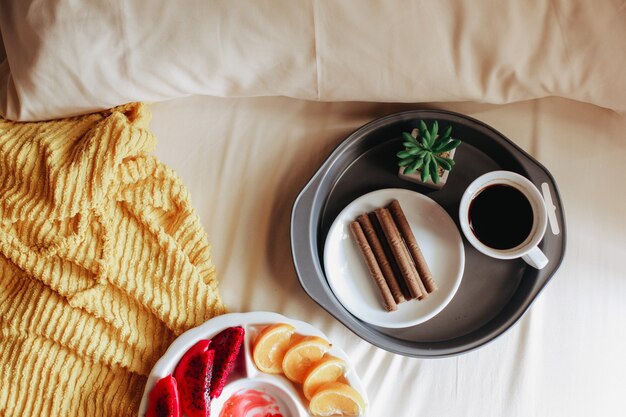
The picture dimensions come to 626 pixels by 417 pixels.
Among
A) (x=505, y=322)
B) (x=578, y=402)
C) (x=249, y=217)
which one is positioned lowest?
(x=578, y=402)

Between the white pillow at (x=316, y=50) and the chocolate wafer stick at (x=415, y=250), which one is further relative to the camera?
the chocolate wafer stick at (x=415, y=250)

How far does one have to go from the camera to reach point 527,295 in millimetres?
922

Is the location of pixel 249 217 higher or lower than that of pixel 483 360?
higher

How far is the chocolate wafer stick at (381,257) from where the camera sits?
0.93 meters

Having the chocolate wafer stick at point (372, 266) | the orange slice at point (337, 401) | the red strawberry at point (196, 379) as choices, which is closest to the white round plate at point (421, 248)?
the chocolate wafer stick at point (372, 266)

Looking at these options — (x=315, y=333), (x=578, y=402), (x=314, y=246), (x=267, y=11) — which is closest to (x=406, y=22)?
(x=267, y=11)

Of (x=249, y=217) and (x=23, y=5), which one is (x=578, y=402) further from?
(x=23, y=5)

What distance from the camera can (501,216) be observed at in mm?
900

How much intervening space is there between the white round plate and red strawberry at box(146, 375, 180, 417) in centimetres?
29

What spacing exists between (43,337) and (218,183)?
37 cm

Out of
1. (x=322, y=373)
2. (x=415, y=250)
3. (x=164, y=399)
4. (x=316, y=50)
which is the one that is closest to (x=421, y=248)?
(x=415, y=250)

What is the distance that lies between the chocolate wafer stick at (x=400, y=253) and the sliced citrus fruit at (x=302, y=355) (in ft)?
0.53

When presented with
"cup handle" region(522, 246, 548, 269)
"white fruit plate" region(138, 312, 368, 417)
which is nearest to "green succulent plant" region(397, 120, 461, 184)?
"cup handle" region(522, 246, 548, 269)

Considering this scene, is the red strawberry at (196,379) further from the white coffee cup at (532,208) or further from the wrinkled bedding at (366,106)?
the white coffee cup at (532,208)
